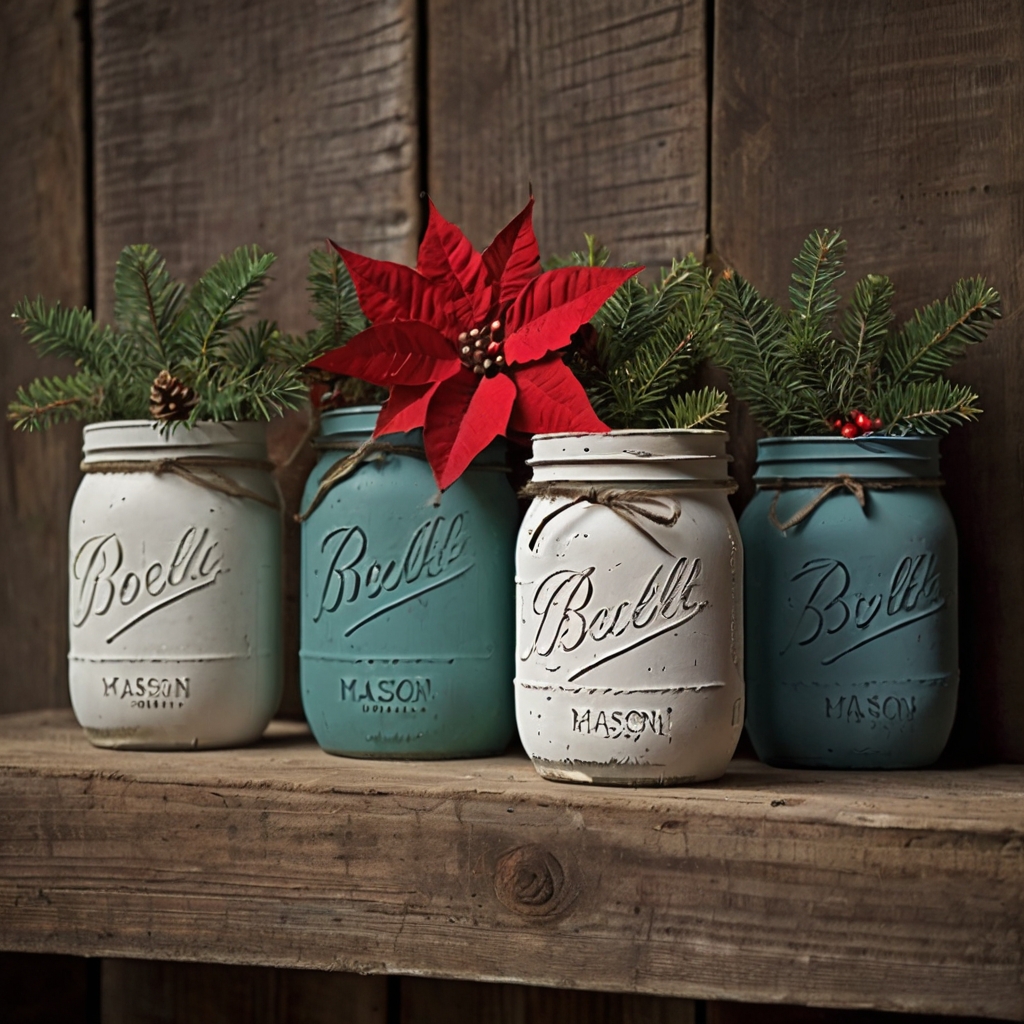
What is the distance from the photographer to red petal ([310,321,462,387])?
2.34ft

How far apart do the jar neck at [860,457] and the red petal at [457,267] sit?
193mm

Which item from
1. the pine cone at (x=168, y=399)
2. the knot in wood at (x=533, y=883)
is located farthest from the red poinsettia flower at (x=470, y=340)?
the knot in wood at (x=533, y=883)

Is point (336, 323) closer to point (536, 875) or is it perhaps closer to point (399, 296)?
point (399, 296)

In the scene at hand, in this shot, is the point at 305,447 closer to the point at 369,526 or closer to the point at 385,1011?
the point at 369,526

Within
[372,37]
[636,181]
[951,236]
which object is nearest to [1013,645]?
[951,236]

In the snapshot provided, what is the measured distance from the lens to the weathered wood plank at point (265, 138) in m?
0.89

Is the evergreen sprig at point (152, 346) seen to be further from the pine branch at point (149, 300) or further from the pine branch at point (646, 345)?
the pine branch at point (646, 345)

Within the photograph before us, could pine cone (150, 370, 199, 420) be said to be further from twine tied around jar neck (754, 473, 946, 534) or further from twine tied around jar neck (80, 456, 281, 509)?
twine tied around jar neck (754, 473, 946, 534)

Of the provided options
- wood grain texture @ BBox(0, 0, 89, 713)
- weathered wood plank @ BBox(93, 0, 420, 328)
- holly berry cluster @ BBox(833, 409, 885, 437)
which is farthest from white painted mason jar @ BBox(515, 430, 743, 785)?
wood grain texture @ BBox(0, 0, 89, 713)

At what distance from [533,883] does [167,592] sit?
0.30 metres

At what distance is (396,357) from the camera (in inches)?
28.4

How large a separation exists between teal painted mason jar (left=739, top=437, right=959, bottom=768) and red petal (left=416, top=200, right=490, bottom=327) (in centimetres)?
20

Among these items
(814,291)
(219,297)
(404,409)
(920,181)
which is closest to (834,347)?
(814,291)

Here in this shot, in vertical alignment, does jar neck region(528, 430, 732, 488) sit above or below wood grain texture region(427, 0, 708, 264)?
below
